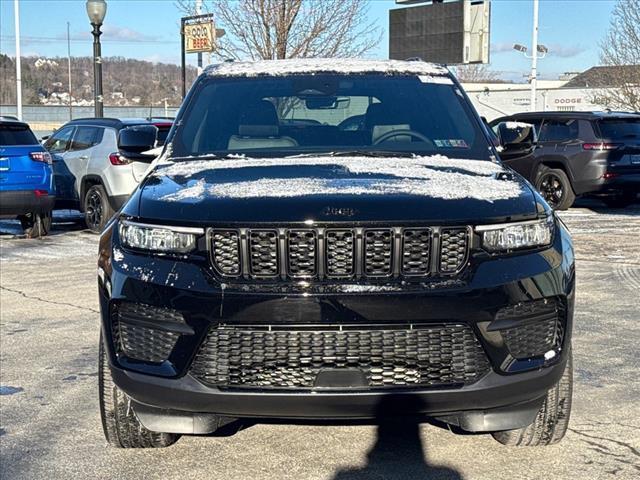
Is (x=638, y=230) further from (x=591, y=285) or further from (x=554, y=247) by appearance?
(x=554, y=247)

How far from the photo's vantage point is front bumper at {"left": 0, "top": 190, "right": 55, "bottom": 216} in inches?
436

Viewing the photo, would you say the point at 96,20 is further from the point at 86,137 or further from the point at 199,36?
the point at 86,137

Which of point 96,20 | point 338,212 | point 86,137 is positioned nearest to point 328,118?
point 338,212

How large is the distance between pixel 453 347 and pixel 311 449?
1119 millimetres

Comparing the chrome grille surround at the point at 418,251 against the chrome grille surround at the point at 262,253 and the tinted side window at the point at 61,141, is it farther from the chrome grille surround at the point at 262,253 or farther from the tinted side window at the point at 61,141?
the tinted side window at the point at 61,141

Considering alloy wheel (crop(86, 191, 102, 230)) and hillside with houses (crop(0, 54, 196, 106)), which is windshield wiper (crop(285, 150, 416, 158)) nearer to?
alloy wheel (crop(86, 191, 102, 230))

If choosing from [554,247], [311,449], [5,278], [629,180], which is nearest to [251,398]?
[311,449]

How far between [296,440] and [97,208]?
29.3 ft

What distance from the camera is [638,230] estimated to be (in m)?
12.4

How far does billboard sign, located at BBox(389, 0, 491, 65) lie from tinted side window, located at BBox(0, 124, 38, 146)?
39.2ft

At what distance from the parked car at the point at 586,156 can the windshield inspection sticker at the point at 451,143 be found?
10.6m

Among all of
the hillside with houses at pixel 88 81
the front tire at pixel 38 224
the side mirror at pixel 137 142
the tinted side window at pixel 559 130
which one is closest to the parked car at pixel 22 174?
the front tire at pixel 38 224

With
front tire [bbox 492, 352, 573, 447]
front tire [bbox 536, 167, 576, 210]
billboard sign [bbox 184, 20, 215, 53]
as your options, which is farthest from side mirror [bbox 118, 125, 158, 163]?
billboard sign [bbox 184, 20, 215, 53]

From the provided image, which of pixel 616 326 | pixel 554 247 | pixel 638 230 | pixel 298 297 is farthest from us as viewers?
pixel 638 230
